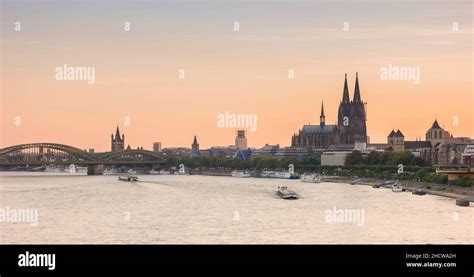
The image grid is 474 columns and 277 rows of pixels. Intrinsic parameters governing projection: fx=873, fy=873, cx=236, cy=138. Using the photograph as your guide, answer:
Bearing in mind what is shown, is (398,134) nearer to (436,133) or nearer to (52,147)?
(436,133)

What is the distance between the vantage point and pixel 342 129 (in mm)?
148375

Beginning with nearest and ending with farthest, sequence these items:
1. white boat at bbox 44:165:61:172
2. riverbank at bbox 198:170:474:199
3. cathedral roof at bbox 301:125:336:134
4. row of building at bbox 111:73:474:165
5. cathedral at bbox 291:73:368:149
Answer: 1. riverbank at bbox 198:170:474:199
2. row of building at bbox 111:73:474:165
3. cathedral at bbox 291:73:368:149
4. cathedral roof at bbox 301:125:336:134
5. white boat at bbox 44:165:61:172

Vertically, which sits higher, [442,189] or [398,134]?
[398,134]

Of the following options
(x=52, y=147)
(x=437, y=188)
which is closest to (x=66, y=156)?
(x=52, y=147)

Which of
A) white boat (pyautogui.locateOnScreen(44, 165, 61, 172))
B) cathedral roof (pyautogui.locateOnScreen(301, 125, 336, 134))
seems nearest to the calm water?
cathedral roof (pyautogui.locateOnScreen(301, 125, 336, 134))

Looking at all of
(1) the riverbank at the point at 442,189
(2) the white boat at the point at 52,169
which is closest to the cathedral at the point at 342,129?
(2) the white boat at the point at 52,169

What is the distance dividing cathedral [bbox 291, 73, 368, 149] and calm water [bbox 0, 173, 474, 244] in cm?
8163

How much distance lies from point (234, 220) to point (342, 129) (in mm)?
110945

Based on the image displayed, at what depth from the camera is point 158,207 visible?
1900 inches

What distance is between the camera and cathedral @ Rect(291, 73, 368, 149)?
140 metres

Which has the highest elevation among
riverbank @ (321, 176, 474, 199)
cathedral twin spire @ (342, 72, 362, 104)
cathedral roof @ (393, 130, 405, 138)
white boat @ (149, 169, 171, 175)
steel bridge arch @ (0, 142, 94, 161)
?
cathedral twin spire @ (342, 72, 362, 104)

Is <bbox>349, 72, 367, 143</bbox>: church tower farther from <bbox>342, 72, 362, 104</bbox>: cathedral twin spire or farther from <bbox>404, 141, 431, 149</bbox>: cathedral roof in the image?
<bbox>404, 141, 431, 149</bbox>: cathedral roof
